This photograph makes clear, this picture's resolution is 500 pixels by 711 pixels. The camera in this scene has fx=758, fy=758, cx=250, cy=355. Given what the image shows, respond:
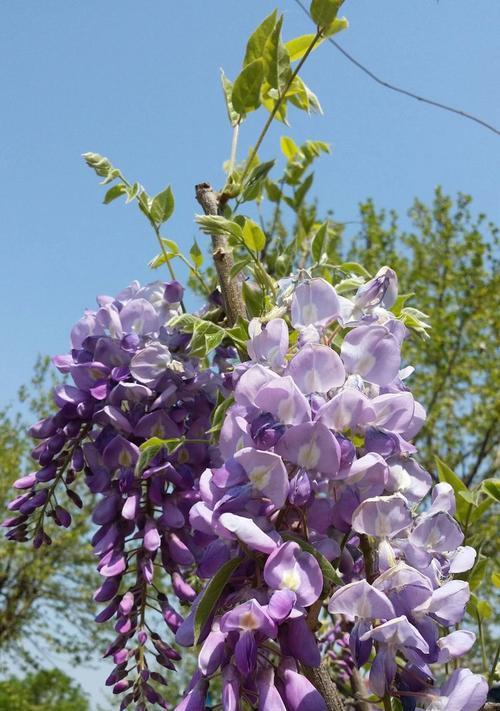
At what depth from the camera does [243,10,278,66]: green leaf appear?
3.86 ft

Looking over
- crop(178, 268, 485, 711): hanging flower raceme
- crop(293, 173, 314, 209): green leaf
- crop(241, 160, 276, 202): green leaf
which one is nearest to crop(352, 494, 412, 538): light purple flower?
crop(178, 268, 485, 711): hanging flower raceme

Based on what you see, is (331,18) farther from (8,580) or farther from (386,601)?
(8,580)

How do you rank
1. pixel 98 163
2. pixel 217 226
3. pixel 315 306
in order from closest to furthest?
pixel 315 306
pixel 217 226
pixel 98 163

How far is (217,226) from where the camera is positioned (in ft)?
3.48

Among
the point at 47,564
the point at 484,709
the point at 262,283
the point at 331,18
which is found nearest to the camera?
the point at 484,709

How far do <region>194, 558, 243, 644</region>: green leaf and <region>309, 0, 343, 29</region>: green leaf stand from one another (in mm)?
896

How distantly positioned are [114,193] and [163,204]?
116mm

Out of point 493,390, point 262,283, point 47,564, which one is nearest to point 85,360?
point 262,283

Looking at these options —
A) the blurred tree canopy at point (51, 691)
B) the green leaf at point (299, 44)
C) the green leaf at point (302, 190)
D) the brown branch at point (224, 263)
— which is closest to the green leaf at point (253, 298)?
the brown branch at point (224, 263)

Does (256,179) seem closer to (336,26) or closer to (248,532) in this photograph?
(336,26)

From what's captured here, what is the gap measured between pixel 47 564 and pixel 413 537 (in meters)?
11.7

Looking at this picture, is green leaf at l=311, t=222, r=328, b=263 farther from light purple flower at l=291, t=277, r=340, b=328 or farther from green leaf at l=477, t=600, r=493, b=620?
green leaf at l=477, t=600, r=493, b=620

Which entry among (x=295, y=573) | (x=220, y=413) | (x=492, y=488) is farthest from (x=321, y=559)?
(x=492, y=488)

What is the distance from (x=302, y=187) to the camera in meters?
1.98
